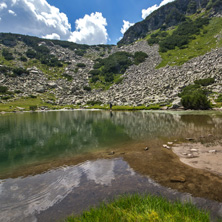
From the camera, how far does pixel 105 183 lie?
7.92 metres

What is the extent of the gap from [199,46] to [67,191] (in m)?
136

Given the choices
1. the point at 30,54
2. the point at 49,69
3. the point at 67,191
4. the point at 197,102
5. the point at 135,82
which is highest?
the point at 30,54

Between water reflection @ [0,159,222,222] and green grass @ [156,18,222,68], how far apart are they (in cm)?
10447

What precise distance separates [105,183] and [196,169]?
5587 millimetres

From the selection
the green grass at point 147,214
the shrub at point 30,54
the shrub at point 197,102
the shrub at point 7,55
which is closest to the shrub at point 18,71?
the shrub at point 7,55

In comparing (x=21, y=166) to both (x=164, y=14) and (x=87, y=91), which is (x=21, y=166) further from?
(x=164, y=14)

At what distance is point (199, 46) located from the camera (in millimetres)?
112438

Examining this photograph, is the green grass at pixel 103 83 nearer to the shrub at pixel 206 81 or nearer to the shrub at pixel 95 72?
the shrub at pixel 95 72

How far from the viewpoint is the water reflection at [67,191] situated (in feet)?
19.3

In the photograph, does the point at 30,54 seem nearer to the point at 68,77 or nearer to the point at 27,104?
the point at 68,77

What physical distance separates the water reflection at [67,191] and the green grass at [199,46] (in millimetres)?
104468

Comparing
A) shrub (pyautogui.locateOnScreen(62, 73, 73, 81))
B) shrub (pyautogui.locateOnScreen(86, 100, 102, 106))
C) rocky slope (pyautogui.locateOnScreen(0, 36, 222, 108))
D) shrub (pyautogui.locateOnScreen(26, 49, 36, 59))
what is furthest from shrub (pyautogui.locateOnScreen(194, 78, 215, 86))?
shrub (pyautogui.locateOnScreen(26, 49, 36, 59))

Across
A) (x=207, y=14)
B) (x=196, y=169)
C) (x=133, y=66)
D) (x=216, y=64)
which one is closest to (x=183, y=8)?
(x=207, y=14)

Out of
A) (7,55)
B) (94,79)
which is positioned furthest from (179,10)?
(7,55)
